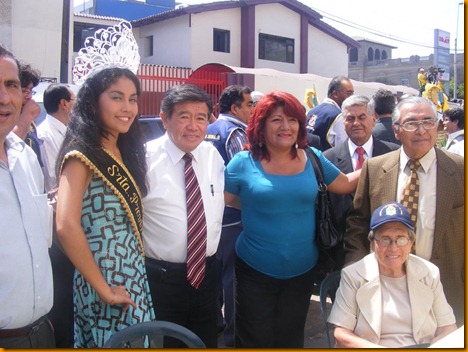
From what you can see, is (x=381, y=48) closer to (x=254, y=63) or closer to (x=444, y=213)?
(x=254, y=63)

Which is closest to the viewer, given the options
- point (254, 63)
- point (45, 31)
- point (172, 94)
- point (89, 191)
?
point (89, 191)

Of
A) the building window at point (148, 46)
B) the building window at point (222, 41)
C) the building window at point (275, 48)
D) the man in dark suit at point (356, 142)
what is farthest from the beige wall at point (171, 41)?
the man in dark suit at point (356, 142)

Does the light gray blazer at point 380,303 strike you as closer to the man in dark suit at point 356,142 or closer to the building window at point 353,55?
the man in dark suit at point 356,142

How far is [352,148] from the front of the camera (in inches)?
144

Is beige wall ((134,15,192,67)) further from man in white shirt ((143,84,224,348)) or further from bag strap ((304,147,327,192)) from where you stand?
man in white shirt ((143,84,224,348))

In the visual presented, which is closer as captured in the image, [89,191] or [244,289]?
[89,191]

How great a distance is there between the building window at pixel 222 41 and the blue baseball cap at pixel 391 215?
65.0 ft

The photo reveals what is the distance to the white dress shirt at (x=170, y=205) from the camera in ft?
8.07

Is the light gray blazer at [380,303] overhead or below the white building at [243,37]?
below

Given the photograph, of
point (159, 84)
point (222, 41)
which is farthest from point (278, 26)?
point (159, 84)

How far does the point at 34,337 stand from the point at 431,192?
196 centimetres

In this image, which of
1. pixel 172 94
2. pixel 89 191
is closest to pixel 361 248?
pixel 172 94

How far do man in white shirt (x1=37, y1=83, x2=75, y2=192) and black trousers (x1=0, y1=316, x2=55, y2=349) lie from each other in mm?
1985

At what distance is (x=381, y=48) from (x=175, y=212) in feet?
146
